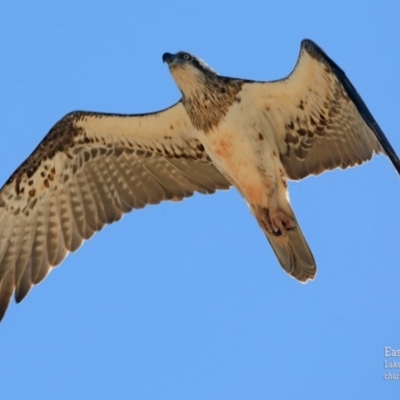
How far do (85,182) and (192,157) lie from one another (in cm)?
137

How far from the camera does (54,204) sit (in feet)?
37.3

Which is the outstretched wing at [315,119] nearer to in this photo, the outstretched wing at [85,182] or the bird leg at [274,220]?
the bird leg at [274,220]

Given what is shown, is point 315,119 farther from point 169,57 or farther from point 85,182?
point 85,182

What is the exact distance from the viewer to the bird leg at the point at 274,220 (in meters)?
10.1

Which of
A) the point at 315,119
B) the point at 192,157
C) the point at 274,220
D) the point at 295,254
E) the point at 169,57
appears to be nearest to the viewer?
the point at 295,254

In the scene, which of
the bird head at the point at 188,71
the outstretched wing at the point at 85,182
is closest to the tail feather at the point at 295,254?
the outstretched wing at the point at 85,182

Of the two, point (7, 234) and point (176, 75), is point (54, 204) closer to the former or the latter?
point (7, 234)

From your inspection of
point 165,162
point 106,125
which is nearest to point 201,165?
point 165,162

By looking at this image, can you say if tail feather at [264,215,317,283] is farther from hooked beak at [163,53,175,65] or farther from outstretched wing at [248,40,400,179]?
hooked beak at [163,53,175,65]

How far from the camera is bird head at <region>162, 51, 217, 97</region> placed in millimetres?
10156

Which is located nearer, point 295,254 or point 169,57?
point 295,254

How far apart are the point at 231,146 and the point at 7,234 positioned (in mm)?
3131

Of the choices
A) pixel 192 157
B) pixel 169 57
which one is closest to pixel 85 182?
pixel 192 157

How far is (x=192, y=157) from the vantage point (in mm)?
11078
